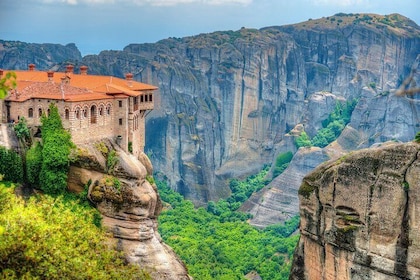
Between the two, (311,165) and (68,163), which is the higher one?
(68,163)

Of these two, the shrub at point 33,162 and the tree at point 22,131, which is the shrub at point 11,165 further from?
the tree at point 22,131

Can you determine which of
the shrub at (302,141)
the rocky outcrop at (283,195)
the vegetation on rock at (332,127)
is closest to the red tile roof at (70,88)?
the rocky outcrop at (283,195)

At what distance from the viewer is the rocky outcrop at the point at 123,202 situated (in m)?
42.3

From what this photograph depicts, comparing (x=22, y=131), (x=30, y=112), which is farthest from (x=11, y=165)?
(x=30, y=112)

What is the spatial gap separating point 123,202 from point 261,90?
81.7 meters

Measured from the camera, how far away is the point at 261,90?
122438 mm

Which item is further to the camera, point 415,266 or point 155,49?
point 155,49

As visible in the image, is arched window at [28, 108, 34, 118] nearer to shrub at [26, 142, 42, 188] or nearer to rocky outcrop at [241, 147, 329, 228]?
shrub at [26, 142, 42, 188]

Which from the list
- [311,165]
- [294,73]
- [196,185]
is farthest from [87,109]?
[294,73]

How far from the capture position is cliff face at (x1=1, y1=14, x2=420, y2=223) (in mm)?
111000

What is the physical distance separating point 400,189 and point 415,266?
110 inches

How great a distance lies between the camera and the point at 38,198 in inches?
1651

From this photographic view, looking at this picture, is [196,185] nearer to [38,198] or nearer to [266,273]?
[266,273]

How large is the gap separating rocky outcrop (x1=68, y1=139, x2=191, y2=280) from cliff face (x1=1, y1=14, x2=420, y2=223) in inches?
2024
